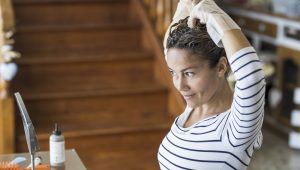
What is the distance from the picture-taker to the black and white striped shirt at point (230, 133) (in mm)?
1256

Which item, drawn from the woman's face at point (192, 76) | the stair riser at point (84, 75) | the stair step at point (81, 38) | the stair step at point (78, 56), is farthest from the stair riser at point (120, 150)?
the woman's face at point (192, 76)

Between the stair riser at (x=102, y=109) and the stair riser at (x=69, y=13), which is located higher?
the stair riser at (x=69, y=13)

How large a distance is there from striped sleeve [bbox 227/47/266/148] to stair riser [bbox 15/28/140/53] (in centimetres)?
286

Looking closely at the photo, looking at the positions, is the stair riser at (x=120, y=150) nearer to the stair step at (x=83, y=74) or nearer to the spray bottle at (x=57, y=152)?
the stair step at (x=83, y=74)

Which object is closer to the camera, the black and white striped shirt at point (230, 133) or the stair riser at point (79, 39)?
the black and white striped shirt at point (230, 133)

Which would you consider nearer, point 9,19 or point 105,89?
point 9,19

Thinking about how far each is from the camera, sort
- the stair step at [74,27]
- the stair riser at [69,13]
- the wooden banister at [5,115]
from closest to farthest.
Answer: the wooden banister at [5,115] < the stair step at [74,27] < the stair riser at [69,13]

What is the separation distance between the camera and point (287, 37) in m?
4.70

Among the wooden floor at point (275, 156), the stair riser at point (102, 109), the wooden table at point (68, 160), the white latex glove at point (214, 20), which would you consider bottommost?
the wooden floor at point (275, 156)

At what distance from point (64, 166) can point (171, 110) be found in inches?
66.4

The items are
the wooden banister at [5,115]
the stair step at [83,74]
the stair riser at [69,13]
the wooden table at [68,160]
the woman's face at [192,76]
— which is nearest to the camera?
the woman's face at [192,76]

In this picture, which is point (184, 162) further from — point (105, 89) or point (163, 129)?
point (105, 89)

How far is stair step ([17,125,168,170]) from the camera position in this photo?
342cm

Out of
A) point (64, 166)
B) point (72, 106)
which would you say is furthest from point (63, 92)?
point (64, 166)
